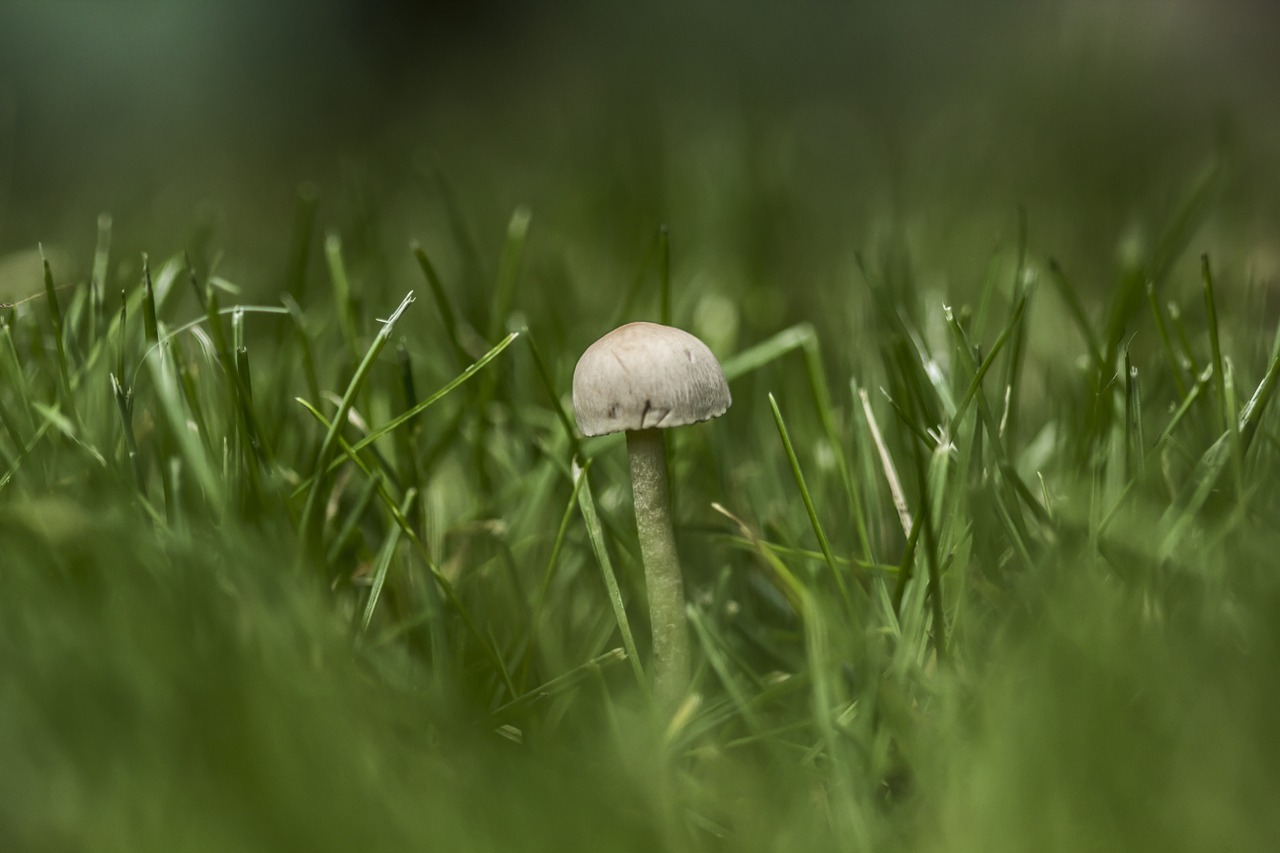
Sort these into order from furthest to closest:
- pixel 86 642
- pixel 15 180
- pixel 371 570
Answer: pixel 15 180
pixel 371 570
pixel 86 642

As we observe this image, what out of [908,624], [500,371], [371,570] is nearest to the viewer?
[908,624]

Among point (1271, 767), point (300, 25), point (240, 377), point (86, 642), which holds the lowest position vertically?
point (1271, 767)

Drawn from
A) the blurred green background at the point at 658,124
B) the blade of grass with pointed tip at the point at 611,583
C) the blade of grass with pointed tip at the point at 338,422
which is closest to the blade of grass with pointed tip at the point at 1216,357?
the blade of grass with pointed tip at the point at 611,583

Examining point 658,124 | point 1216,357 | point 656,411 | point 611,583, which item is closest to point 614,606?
point 611,583

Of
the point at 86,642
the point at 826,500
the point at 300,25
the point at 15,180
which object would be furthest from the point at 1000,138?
the point at 300,25

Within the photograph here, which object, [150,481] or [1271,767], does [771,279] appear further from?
[1271,767]

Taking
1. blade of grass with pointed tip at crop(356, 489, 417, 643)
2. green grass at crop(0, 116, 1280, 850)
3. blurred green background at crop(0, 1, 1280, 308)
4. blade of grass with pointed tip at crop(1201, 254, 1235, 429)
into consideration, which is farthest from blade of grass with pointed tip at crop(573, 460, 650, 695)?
blurred green background at crop(0, 1, 1280, 308)

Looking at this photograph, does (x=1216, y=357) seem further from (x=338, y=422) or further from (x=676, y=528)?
(x=338, y=422)

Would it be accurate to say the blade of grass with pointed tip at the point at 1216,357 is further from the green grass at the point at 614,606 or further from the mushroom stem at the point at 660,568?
the mushroom stem at the point at 660,568
